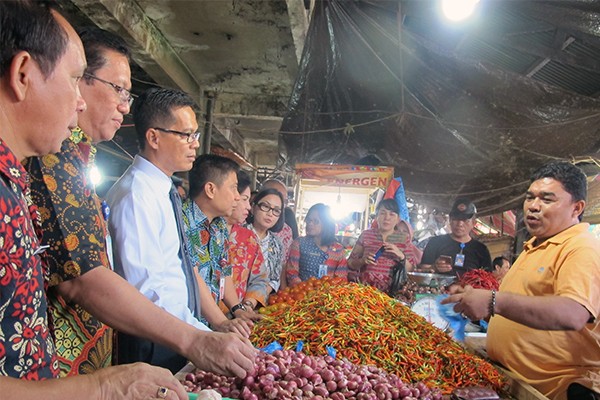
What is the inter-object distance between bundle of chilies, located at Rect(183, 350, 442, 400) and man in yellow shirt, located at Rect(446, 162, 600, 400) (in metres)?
0.65

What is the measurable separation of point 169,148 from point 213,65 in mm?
4905

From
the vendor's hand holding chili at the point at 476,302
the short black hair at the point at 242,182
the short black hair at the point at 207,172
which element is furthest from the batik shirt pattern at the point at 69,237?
the short black hair at the point at 242,182

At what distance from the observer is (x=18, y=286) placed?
3.06 ft

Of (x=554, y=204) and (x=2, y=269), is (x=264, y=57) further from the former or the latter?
(x=2, y=269)

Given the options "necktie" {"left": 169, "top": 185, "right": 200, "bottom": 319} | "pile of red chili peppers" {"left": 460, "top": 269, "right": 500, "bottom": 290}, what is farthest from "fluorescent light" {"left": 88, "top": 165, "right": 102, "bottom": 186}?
"pile of red chili peppers" {"left": 460, "top": 269, "right": 500, "bottom": 290}

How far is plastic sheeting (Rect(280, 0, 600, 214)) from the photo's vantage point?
13.3 feet

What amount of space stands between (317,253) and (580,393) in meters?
3.00

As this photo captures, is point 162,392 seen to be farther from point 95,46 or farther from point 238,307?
point 238,307

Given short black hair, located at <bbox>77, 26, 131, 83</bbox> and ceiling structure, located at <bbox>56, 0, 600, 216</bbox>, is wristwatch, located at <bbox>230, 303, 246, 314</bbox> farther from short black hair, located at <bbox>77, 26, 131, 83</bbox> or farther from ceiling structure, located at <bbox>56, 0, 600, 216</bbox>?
ceiling structure, located at <bbox>56, 0, 600, 216</bbox>

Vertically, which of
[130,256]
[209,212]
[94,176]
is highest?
[94,176]

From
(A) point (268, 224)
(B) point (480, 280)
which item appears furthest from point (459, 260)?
(A) point (268, 224)

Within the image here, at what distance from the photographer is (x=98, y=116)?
179 centimetres

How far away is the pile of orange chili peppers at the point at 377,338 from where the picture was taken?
6.84 ft

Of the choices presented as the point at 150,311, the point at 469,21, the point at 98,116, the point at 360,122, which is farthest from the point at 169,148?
the point at 360,122
